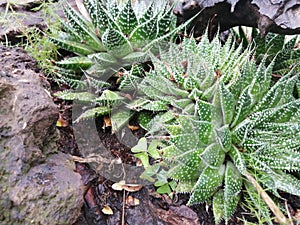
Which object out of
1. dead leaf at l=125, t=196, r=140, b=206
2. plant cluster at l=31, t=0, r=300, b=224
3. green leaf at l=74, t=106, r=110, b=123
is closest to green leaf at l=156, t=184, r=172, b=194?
plant cluster at l=31, t=0, r=300, b=224

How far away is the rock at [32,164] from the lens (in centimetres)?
142

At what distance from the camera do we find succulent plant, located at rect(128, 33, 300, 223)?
1.62m

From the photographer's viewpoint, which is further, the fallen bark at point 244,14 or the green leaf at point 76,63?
the green leaf at point 76,63

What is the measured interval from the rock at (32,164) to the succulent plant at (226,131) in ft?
1.48

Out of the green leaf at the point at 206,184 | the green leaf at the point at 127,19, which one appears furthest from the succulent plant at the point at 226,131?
the green leaf at the point at 127,19

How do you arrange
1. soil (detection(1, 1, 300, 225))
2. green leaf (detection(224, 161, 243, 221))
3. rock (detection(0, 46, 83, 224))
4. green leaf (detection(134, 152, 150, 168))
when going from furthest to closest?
green leaf (detection(134, 152, 150, 168)) < soil (detection(1, 1, 300, 225)) < green leaf (detection(224, 161, 243, 221)) < rock (detection(0, 46, 83, 224))

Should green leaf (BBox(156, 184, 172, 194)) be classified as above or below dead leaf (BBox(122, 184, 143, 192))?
above

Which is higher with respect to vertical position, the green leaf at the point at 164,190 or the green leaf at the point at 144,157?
the green leaf at the point at 144,157

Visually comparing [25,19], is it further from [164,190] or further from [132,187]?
[164,190]

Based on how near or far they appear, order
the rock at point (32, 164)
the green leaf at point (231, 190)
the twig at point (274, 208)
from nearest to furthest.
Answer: the twig at point (274, 208) → the rock at point (32, 164) → the green leaf at point (231, 190)

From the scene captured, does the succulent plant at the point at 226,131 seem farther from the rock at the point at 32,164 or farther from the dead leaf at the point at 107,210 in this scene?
the rock at the point at 32,164

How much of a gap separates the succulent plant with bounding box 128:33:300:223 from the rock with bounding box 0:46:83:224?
17.8 inches

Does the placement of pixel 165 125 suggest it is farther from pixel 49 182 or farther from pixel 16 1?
pixel 16 1

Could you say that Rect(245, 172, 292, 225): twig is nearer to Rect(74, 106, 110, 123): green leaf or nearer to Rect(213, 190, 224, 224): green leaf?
Rect(213, 190, 224, 224): green leaf
